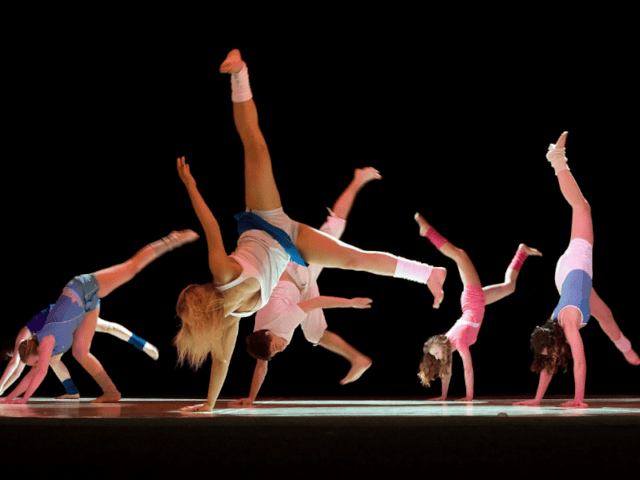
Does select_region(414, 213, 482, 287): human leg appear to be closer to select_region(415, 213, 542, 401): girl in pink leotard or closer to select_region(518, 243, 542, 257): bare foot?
select_region(415, 213, 542, 401): girl in pink leotard

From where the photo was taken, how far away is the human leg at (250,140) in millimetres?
2660

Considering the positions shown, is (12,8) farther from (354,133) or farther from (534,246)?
(534,246)

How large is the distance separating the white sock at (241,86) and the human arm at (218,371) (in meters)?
0.94

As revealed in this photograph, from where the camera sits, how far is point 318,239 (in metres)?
2.91

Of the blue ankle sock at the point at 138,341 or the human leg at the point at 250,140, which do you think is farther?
the blue ankle sock at the point at 138,341

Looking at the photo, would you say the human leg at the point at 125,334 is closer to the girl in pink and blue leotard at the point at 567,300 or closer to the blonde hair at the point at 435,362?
the blonde hair at the point at 435,362

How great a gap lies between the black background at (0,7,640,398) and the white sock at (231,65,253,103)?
253 cm

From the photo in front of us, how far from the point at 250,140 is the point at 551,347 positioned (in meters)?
1.90

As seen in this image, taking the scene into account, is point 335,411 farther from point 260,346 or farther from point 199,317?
point 199,317

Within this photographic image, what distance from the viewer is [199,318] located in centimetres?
245

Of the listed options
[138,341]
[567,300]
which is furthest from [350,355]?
[138,341]

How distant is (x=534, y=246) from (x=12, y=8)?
478 cm

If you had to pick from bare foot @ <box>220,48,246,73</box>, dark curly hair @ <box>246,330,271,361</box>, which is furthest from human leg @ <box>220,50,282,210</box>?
dark curly hair @ <box>246,330,271,361</box>

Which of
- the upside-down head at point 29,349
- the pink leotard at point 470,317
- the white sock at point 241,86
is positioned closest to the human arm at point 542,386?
the pink leotard at point 470,317
